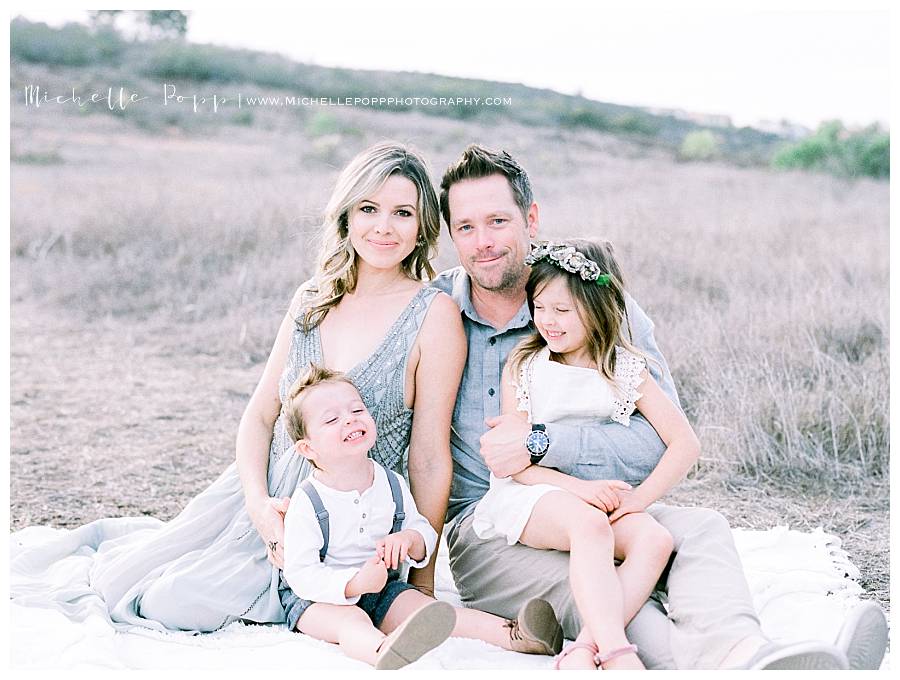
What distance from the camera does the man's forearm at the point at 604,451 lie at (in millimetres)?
3086

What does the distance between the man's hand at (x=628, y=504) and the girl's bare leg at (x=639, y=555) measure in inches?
0.8

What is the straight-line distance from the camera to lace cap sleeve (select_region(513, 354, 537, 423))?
126 inches

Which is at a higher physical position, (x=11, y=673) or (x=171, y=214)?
(x=171, y=214)

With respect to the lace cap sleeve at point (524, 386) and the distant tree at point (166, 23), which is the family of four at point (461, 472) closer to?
the lace cap sleeve at point (524, 386)

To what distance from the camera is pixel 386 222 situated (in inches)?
129

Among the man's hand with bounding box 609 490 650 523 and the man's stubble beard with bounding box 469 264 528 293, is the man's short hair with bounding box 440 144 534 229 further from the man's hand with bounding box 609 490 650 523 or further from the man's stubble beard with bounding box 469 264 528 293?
the man's hand with bounding box 609 490 650 523

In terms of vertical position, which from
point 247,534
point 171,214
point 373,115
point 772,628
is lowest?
point 772,628

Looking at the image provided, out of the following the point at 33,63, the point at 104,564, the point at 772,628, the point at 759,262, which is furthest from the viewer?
the point at 33,63

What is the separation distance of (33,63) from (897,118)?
42.5 feet

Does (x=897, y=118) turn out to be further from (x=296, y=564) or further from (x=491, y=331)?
(x=296, y=564)

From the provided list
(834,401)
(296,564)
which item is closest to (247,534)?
(296,564)

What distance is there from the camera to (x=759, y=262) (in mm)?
8852

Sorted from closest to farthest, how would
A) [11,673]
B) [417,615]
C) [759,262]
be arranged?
[417,615] → [11,673] → [759,262]

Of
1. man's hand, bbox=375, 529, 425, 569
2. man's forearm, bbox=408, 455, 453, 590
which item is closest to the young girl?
man's forearm, bbox=408, 455, 453, 590
